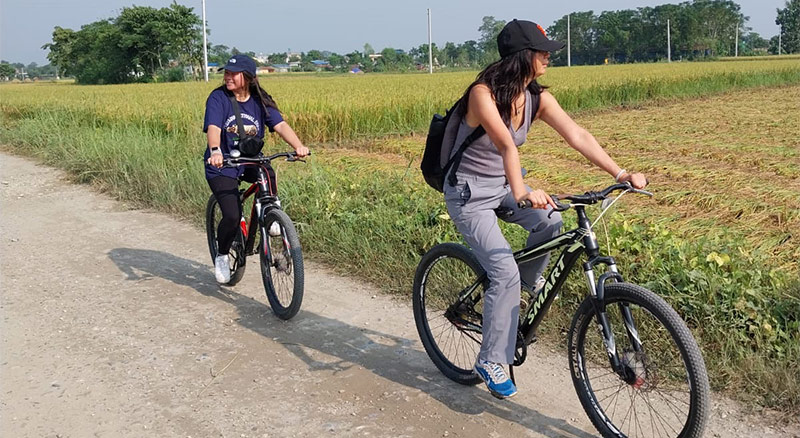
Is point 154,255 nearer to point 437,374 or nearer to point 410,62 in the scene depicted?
point 437,374

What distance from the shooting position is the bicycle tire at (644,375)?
9.56 ft

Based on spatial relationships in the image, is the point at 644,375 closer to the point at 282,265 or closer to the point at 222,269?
the point at 282,265

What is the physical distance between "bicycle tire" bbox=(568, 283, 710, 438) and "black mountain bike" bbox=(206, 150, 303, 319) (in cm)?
217

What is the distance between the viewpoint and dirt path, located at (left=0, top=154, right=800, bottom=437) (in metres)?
3.64

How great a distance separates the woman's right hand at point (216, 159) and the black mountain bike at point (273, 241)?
123 millimetres

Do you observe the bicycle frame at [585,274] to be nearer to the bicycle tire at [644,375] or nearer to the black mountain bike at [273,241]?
the bicycle tire at [644,375]

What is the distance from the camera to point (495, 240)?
3.55 meters

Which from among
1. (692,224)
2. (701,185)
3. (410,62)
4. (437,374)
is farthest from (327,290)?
(410,62)

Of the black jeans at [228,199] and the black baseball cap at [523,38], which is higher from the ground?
the black baseball cap at [523,38]

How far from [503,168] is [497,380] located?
104 centimetres

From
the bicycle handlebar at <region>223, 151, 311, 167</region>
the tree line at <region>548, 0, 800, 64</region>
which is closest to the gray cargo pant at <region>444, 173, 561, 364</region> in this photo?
the bicycle handlebar at <region>223, 151, 311, 167</region>

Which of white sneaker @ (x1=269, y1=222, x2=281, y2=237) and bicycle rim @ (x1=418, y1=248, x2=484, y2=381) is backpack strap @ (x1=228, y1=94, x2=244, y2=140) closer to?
white sneaker @ (x1=269, y1=222, x2=281, y2=237)

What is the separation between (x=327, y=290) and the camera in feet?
19.3

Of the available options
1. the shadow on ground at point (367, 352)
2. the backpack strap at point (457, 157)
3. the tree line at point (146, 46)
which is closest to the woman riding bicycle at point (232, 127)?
the shadow on ground at point (367, 352)
